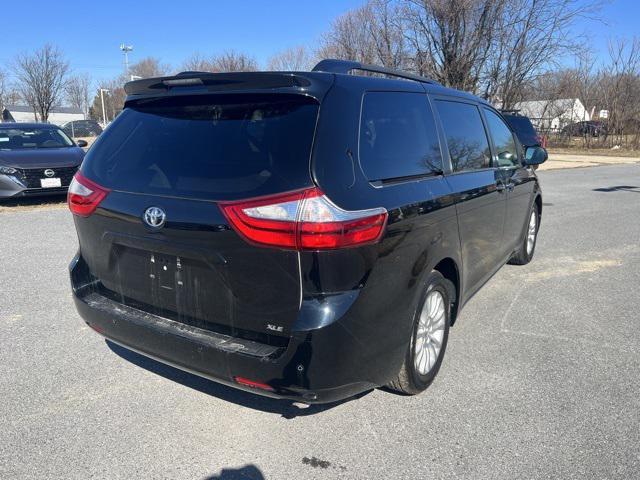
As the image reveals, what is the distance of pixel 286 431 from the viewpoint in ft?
9.36

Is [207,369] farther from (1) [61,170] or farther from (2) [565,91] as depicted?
(2) [565,91]

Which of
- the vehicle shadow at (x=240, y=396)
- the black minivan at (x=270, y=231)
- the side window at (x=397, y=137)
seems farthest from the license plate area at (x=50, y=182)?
the side window at (x=397, y=137)

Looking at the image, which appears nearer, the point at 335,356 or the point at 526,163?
the point at 335,356

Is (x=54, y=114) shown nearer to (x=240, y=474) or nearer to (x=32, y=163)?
(x=32, y=163)

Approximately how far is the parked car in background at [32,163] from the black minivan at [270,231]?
718 centimetres

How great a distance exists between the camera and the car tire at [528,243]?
591 cm

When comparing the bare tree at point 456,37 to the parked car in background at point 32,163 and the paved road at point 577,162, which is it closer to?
the paved road at point 577,162

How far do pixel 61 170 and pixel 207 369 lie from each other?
8.33m

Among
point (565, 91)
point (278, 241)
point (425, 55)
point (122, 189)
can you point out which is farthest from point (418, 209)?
point (565, 91)

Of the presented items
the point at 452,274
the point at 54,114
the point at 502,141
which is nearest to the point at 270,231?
the point at 452,274

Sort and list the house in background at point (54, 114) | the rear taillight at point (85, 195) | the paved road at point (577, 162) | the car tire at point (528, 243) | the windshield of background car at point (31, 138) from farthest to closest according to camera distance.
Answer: the house in background at point (54, 114) → the paved road at point (577, 162) → the windshield of background car at point (31, 138) → the car tire at point (528, 243) → the rear taillight at point (85, 195)

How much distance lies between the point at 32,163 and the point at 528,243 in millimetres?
8378

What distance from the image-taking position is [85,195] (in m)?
2.92

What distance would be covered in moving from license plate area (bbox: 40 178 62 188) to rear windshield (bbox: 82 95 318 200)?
738 centimetres
